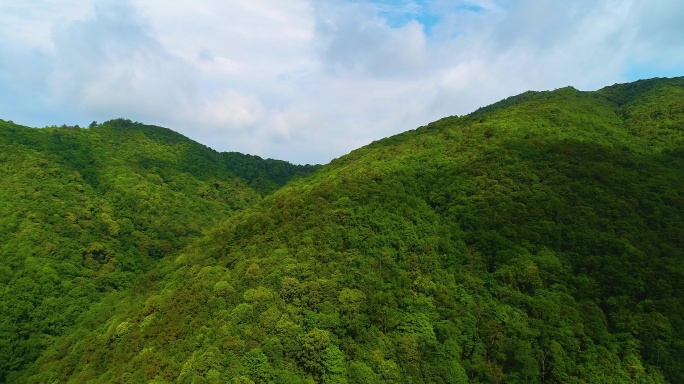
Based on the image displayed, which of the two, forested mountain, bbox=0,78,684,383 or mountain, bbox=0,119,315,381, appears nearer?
forested mountain, bbox=0,78,684,383

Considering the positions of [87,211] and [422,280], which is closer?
[422,280]

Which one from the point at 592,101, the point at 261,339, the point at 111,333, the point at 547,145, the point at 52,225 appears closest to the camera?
the point at 261,339

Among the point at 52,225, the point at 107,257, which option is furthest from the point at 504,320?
the point at 52,225

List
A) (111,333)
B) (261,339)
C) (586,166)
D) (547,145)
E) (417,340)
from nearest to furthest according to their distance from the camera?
(261,339) < (417,340) < (111,333) < (586,166) < (547,145)

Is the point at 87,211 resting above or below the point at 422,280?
above

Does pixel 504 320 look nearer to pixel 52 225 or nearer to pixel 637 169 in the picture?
pixel 637 169
